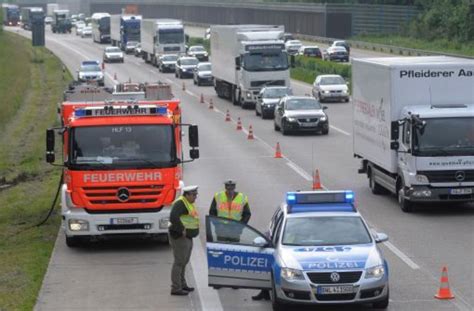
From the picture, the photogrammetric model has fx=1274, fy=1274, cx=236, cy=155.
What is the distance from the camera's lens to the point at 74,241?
23266 mm

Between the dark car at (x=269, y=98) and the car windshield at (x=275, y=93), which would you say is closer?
the dark car at (x=269, y=98)

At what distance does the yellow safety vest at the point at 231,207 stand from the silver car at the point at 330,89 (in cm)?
4309

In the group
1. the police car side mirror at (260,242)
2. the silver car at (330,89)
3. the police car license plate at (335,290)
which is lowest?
the silver car at (330,89)

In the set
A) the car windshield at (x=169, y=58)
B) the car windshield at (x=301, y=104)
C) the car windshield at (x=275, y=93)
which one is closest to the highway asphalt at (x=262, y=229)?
the car windshield at (x=301, y=104)

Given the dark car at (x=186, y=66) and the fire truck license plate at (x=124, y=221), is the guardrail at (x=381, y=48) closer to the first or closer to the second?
the dark car at (x=186, y=66)

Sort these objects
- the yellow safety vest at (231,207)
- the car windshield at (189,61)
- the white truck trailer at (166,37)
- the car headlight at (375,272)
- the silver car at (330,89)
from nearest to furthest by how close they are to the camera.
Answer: the car headlight at (375,272) < the yellow safety vest at (231,207) < the silver car at (330,89) < the car windshield at (189,61) < the white truck trailer at (166,37)

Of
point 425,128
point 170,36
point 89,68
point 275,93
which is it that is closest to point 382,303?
point 425,128

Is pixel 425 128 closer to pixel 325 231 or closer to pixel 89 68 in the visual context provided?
pixel 325 231

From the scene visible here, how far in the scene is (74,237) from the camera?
907 inches

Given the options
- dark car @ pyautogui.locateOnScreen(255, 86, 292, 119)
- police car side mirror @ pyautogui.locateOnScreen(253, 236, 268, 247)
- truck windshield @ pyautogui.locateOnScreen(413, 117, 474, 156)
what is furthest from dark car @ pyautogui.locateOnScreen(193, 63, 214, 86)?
police car side mirror @ pyautogui.locateOnScreen(253, 236, 268, 247)

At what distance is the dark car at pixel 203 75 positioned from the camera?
78.6 meters

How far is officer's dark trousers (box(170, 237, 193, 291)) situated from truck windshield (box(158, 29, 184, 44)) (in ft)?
252

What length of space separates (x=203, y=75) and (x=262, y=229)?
5437 centimetres

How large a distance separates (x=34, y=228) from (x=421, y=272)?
30.2 feet
